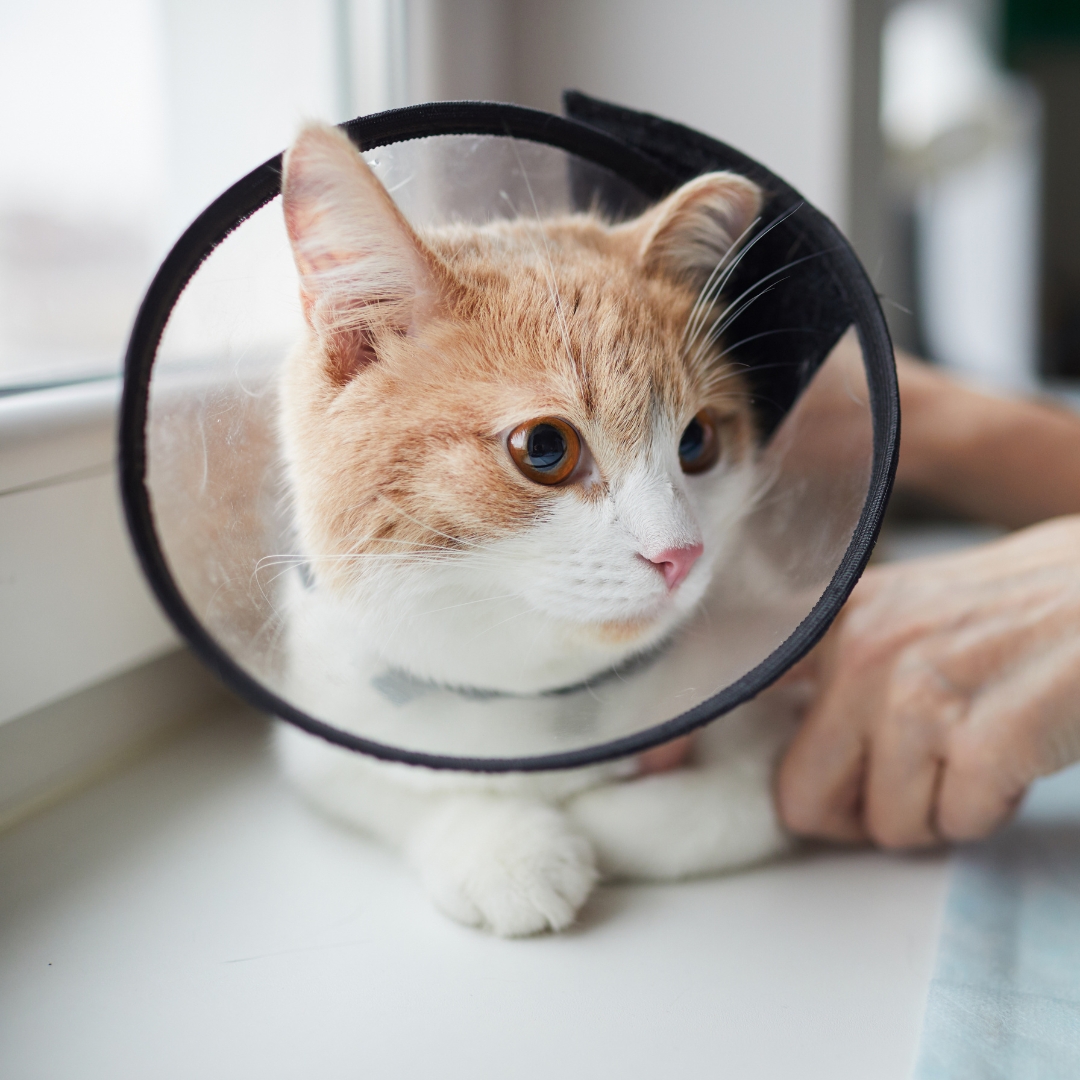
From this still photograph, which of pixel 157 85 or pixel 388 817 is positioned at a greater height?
pixel 157 85

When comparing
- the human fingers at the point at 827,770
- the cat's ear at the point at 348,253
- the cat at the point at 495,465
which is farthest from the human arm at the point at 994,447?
the cat's ear at the point at 348,253

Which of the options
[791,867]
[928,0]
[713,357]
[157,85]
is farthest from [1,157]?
[928,0]

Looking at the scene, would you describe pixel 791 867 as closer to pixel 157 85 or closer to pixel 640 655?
pixel 640 655

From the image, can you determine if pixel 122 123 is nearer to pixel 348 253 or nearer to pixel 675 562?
pixel 348 253

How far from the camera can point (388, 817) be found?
79cm

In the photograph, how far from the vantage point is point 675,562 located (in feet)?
2.00

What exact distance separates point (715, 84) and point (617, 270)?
1056 mm

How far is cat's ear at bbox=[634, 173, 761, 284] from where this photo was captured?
644mm

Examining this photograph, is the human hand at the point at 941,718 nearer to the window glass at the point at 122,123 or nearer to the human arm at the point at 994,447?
the human arm at the point at 994,447

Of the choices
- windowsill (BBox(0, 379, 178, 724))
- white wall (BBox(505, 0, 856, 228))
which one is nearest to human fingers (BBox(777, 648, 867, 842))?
windowsill (BBox(0, 379, 178, 724))

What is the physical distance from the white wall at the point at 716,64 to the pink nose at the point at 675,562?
1108 mm

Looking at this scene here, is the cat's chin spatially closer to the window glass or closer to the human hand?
the human hand

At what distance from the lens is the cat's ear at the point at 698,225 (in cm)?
64

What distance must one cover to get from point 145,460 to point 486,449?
199mm
